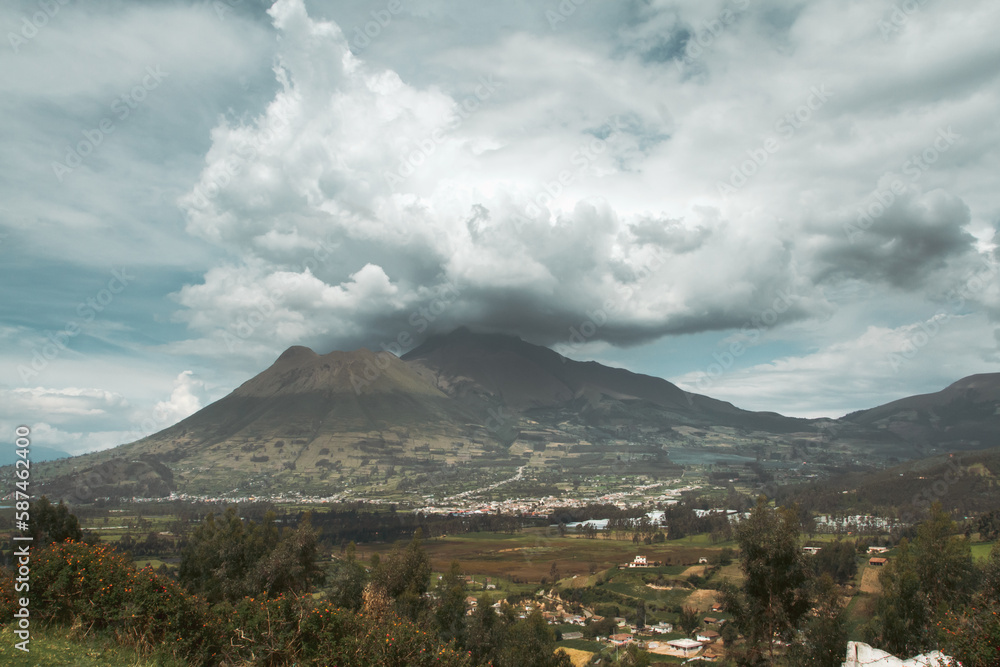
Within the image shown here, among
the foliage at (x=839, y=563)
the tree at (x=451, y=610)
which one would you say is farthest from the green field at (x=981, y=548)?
the tree at (x=451, y=610)

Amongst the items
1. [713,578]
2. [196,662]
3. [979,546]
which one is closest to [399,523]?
[713,578]

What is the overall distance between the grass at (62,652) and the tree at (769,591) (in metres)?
28.1

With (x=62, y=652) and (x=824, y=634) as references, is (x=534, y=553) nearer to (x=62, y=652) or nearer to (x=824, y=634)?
(x=824, y=634)

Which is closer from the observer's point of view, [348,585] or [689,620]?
[348,585]

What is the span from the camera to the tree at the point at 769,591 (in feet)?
98.7

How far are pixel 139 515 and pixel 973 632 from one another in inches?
9010

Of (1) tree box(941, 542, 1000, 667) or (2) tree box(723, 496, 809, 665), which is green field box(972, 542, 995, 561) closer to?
(2) tree box(723, 496, 809, 665)

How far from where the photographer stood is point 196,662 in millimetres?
16984

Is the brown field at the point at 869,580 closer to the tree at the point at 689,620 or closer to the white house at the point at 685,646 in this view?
the tree at the point at 689,620

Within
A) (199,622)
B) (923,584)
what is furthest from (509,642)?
(923,584)

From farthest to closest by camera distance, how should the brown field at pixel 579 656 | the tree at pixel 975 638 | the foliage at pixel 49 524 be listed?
the brown field at pixel 579 656 < the foliage at pixel 49 524 < the tree at pixel 975 638

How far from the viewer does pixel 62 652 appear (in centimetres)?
1538

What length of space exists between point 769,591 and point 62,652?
31309 mm

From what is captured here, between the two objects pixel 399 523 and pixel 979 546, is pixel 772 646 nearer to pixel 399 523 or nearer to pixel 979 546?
pixel 979 546
